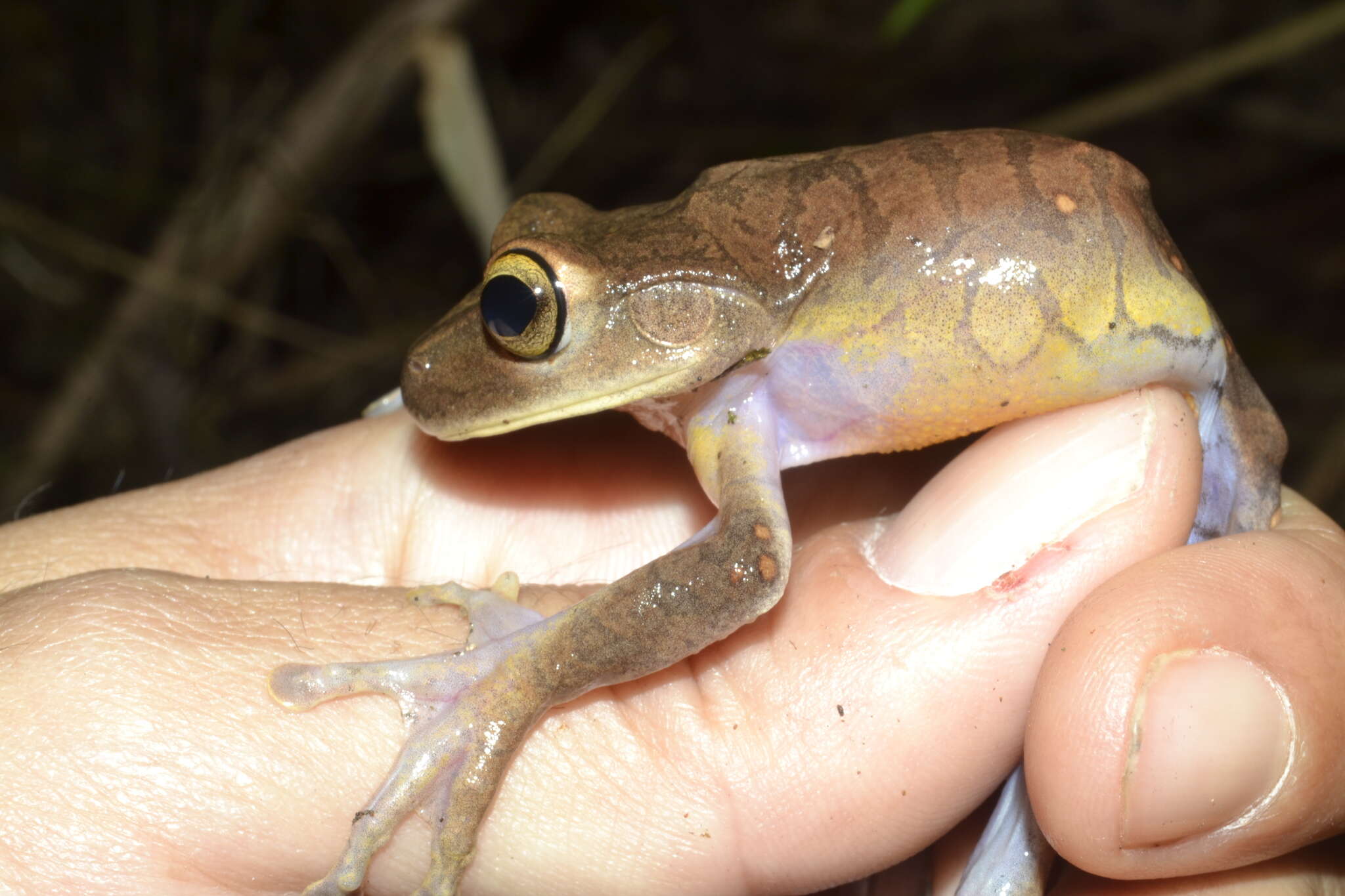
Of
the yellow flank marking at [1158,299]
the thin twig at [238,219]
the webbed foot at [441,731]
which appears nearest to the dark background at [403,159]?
the thin twig at [238,219]

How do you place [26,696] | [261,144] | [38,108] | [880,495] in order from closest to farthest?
[26,696] → [880,495] → [261,144] → [38,108]

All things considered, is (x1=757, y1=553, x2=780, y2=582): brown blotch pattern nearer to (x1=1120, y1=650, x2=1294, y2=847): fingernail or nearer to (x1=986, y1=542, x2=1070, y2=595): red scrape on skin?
(x1=986, y1=542, x2=1070, y2=595): red scrape on skin

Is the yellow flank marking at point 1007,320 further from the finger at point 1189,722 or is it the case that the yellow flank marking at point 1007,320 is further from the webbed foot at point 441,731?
the webbed foot at point 441,731

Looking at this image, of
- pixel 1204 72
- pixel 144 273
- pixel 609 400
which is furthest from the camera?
pixel 144 273

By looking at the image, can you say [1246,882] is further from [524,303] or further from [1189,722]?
[524,303]

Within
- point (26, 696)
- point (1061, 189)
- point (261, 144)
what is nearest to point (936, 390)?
point (1061, 189)

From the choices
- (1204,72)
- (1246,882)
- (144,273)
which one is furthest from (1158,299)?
(144,273)

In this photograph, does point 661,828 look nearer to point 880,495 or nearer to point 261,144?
point 880,495
